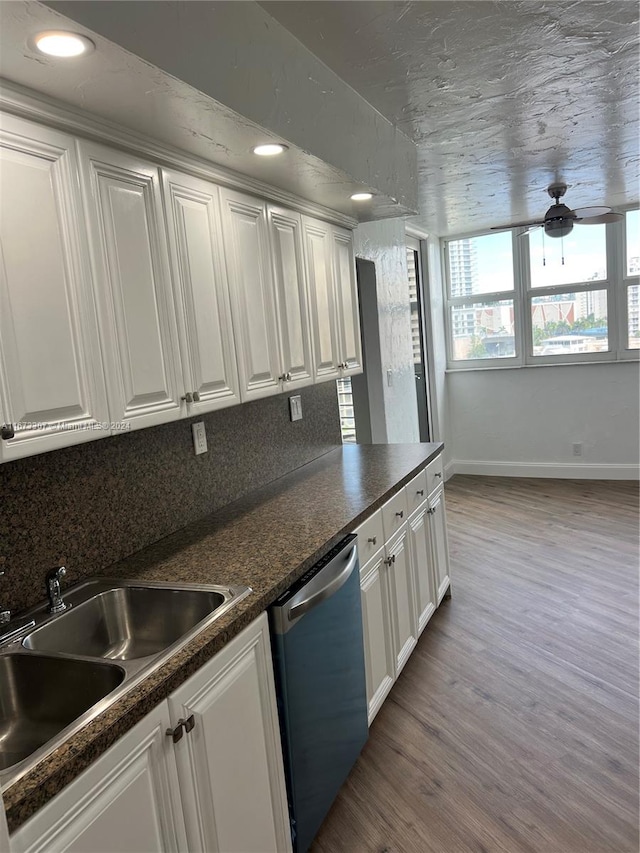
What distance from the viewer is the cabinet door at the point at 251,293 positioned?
2.23m

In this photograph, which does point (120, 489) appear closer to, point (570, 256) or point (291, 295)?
point (291, 295)

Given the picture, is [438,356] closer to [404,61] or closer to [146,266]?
[404,61]

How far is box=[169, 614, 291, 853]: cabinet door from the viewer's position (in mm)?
1359

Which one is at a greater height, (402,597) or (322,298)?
(322,298)

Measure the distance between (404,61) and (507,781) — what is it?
8.59 ft

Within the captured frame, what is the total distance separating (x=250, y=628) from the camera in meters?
1.58

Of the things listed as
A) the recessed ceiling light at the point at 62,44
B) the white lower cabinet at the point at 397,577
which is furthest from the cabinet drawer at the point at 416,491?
the recessed ceiling light at the point at 62,44

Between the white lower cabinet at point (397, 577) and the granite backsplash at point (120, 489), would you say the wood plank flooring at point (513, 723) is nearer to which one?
the white lower cabinet at point (397, 577)

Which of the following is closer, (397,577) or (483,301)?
(397,577)

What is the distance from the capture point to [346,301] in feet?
10.6

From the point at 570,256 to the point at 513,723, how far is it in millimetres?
4589

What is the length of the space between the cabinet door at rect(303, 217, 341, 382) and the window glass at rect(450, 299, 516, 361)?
3.60 m

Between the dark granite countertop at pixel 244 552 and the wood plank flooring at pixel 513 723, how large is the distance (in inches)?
35.7

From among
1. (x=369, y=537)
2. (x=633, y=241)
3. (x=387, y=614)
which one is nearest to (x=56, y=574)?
(x=369, y=537)
